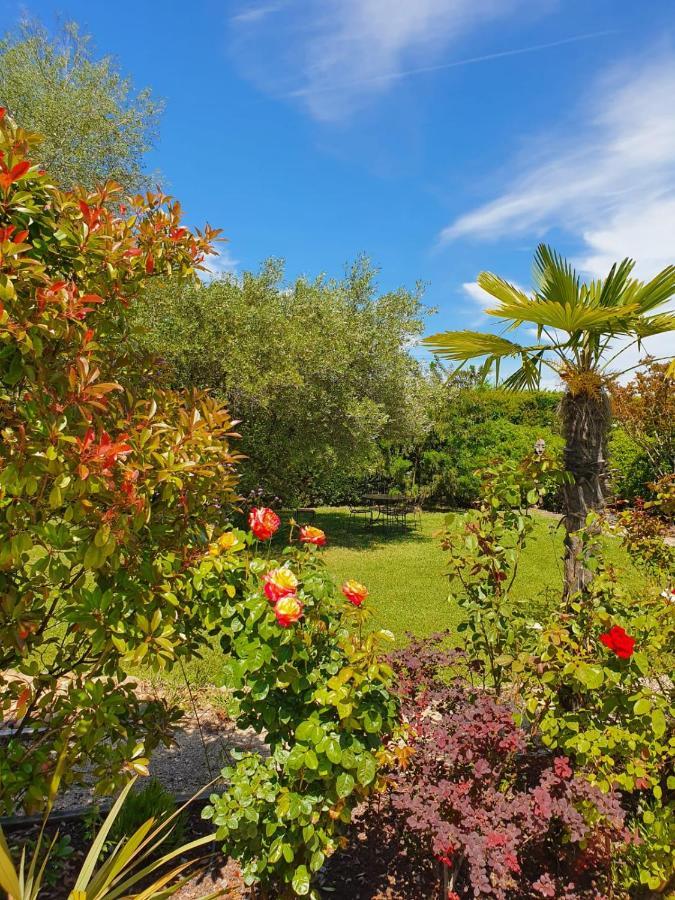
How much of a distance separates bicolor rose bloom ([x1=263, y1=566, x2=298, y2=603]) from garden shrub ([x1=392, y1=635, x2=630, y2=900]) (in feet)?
2.88

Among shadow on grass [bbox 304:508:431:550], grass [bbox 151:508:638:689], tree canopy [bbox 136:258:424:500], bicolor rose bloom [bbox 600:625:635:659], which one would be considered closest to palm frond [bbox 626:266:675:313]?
grass [bbox 151:508:638:689]

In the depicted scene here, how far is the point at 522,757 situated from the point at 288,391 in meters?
7.68

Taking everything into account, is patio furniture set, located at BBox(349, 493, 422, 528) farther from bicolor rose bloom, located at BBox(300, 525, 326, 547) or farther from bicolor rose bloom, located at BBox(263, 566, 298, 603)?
bicolor rose bloom, located at BBox(263, 566, 298, 603)

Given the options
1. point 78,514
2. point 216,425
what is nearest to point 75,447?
point 78,514

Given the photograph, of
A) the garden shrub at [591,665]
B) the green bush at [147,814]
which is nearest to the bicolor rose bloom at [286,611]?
the garden shrub at [591,665]

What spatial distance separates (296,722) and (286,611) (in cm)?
50

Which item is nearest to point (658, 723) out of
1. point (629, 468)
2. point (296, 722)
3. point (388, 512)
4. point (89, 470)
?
point (296, 722)

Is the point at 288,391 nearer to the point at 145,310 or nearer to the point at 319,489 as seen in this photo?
the point at 145,310

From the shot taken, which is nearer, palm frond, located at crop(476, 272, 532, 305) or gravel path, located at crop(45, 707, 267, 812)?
gravel path, located at crop(45, 707, 267, 812)

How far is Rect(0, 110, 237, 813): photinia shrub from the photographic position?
1710 millimetres

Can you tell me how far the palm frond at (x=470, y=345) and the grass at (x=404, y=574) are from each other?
1362 mm

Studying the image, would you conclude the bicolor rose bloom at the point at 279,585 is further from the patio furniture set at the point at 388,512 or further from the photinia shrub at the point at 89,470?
the patio furniture set at the point at 388,512

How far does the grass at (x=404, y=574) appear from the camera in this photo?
5.44 m

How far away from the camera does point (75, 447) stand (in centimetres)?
171
